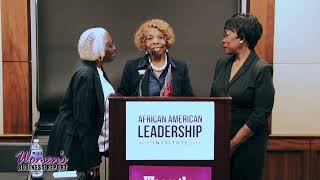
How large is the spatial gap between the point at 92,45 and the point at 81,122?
1.62 feet

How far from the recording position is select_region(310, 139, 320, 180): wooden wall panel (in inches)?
157

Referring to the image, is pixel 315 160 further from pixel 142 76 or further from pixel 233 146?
pixel 142 76

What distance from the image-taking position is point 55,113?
402cm

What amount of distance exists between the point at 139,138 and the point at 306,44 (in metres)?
2.43

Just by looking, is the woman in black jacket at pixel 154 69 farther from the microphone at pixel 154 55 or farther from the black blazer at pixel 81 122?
the black blazer at pixel 81 122

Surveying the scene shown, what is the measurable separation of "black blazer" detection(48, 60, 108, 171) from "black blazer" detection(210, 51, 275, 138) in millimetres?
741

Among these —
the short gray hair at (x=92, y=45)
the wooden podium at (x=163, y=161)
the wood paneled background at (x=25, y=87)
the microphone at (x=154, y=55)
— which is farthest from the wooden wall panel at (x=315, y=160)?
the wooden podium at (x=163, y=161)

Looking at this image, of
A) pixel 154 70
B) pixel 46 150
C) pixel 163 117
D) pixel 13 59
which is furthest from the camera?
pixel 13 59

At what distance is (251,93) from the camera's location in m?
2.60

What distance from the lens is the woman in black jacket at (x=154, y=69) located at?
2975 mm

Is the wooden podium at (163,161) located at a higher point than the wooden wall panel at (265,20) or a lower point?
lower

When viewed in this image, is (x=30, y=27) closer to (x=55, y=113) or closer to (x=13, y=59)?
(x=13, y=59)

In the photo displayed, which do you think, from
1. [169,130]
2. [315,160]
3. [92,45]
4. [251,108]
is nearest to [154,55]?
[92,45]

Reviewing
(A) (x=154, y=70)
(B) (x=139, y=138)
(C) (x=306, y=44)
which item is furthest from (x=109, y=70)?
(B) (x=139, y=138)
